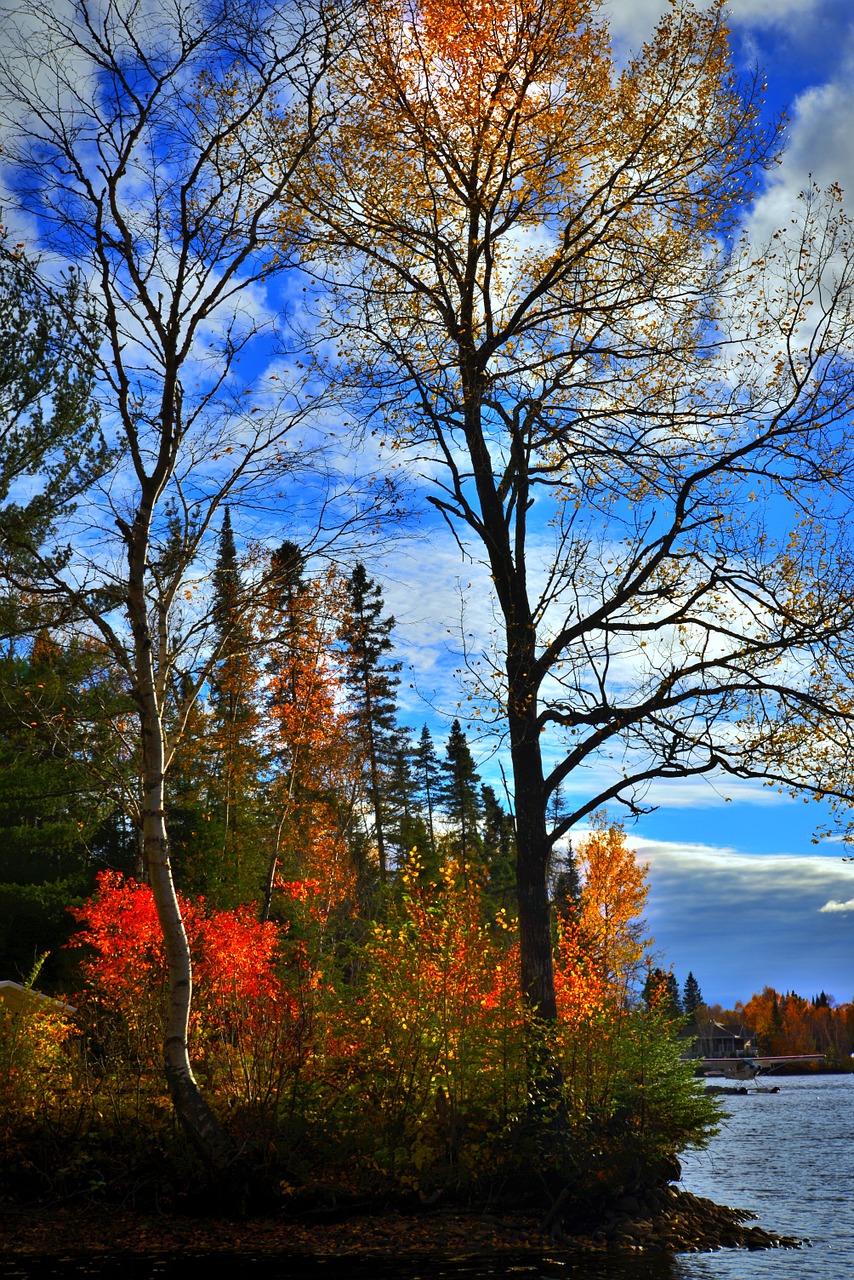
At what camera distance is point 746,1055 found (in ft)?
283

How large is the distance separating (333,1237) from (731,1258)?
12.8ft

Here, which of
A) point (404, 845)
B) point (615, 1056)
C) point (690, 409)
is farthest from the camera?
point (404, 845)

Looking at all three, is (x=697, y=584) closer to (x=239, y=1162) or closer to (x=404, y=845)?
(x=239, y=1162)

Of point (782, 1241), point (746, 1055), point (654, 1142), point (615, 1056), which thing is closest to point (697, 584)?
point (615, 1056)

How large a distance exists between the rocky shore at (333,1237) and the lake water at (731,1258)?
280mm

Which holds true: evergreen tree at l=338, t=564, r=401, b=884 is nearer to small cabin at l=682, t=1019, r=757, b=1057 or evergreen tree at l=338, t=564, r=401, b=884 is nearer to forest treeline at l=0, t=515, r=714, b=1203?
forest treeline at l=0, t=515, r=714, b=1203

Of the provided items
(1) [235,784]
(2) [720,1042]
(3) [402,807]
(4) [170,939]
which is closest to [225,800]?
(1) [235,784]

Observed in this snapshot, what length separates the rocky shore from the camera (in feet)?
27.1

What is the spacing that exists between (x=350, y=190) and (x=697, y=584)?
6.50 m

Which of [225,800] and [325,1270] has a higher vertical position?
[225,800]

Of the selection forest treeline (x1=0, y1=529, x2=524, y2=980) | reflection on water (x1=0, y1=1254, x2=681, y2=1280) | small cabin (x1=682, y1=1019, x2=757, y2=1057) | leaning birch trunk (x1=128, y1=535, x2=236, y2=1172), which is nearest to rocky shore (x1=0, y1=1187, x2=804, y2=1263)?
reflection on water (x1=0, y1=1254, x2=681, y2=1280)

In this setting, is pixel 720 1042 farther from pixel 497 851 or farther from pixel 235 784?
pixel 235 784

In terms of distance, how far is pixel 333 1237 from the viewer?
28.2 ft

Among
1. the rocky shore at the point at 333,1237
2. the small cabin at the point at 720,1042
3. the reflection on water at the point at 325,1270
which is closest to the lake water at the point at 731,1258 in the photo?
the reflection on water at the point at 325,1270
